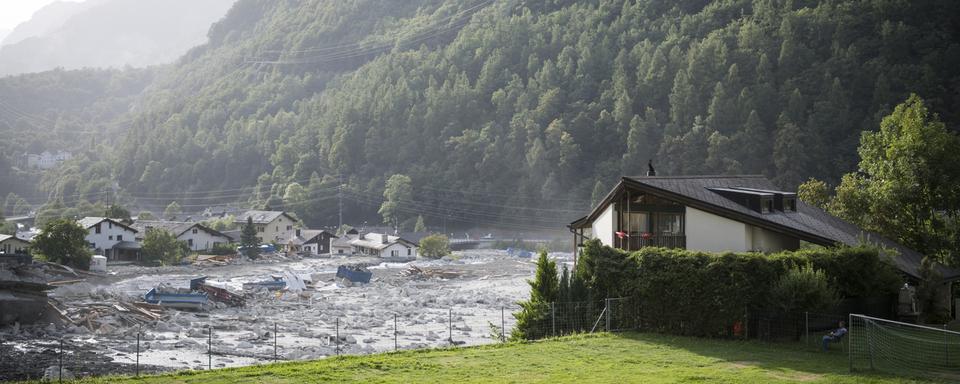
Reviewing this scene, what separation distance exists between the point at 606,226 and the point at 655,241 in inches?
101

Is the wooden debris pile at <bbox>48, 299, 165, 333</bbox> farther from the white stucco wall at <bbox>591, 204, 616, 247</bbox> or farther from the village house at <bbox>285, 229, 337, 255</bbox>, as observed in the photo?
the village house at <bbox>285, 229, 337, 255</bbox>

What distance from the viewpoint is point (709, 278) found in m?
21.4

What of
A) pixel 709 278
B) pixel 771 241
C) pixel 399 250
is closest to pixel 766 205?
pixel 771 241

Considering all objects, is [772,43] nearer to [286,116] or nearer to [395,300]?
[395,300]

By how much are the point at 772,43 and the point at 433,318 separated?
9798 centimetres

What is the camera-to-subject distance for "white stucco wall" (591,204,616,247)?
28172 millimetres

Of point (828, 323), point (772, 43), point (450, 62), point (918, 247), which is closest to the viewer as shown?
point (828, 323)

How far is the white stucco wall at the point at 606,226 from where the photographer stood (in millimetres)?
28172

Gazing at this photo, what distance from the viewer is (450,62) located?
6811 inches

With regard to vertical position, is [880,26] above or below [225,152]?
above

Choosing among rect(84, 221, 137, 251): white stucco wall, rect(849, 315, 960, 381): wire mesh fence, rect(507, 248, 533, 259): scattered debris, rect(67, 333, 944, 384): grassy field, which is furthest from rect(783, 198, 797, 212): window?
rect(84, 221, 137, 251): white stucco wall

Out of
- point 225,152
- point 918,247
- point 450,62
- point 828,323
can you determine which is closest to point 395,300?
point 918,247

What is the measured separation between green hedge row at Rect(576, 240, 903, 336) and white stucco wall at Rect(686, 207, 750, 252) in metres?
2.77

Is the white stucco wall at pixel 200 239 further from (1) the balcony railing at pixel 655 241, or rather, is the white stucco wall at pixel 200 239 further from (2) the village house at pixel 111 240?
(1) the balcony railing at pixel 655 241
